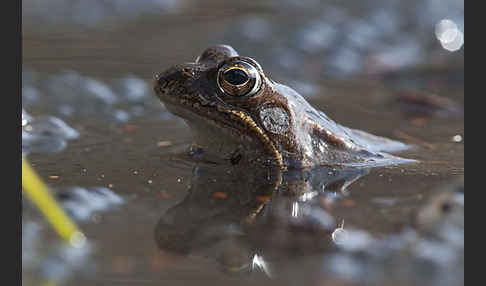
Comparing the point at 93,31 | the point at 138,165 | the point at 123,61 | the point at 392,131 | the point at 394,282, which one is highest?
the point at 93,31

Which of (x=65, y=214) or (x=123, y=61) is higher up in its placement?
(x=123, y=61)

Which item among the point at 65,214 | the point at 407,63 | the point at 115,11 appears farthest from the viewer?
the point at 115,11

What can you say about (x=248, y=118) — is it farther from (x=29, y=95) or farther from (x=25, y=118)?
(x=29, y=95)

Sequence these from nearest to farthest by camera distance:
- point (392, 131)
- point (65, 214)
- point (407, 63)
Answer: point (65, 214), point (392, 131), point (407, 63)

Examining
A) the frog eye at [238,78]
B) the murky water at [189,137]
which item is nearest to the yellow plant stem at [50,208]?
the murky water at [189,137]

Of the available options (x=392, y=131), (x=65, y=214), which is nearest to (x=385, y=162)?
(x=392, y=131)

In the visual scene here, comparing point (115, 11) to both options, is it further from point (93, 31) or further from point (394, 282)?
point (394, 282)

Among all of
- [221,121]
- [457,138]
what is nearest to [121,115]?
Result: [221,121]

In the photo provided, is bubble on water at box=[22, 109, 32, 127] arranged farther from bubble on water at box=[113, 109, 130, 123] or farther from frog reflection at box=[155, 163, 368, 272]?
frog reflection at box=[155, 163, 368, 272]
